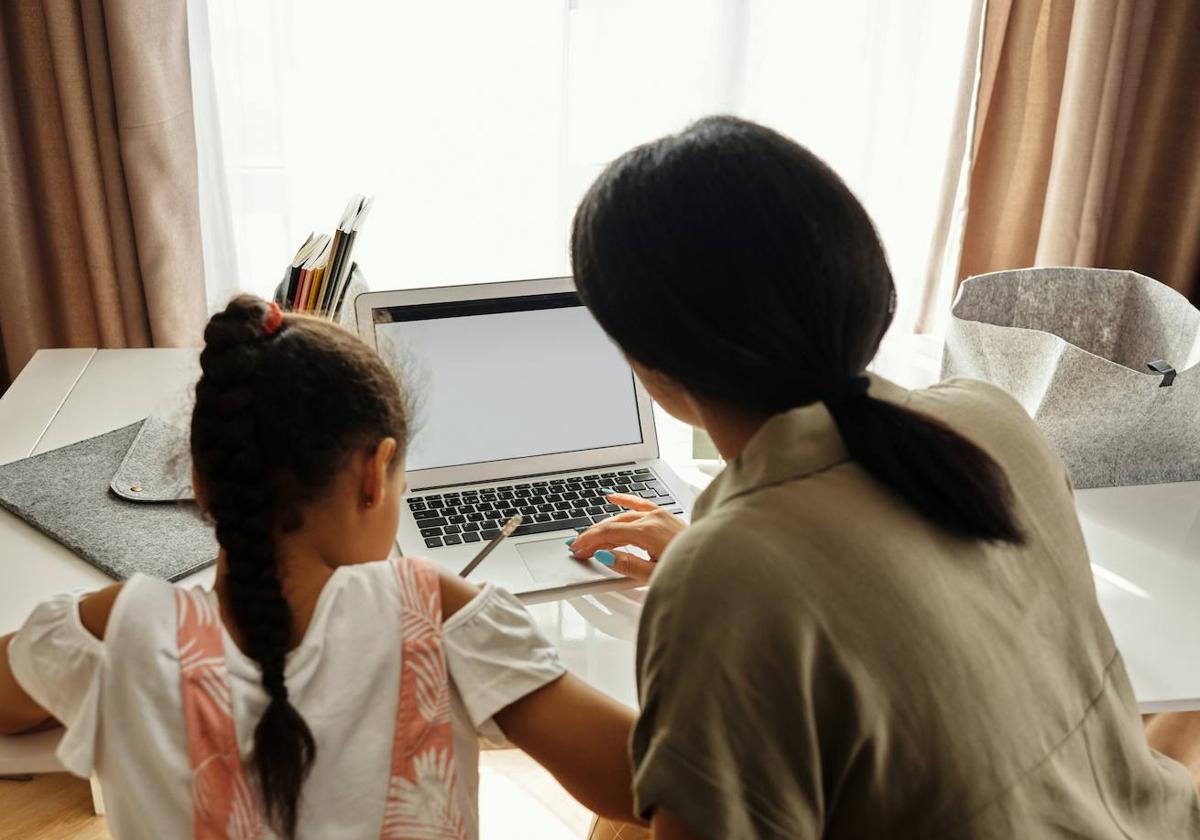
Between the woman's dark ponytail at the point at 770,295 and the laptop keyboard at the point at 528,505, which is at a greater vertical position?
the woman's dark ponytail at the point at 770,295

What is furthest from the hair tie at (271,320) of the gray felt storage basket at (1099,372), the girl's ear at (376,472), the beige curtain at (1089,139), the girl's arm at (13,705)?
the beige curtain at (1089,139)

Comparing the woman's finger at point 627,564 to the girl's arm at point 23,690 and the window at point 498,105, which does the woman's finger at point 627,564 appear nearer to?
the girl's arm at point 23,690

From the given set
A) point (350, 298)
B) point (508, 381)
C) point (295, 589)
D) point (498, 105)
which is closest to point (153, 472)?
point (350, 298)

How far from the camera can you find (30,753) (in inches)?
35.6

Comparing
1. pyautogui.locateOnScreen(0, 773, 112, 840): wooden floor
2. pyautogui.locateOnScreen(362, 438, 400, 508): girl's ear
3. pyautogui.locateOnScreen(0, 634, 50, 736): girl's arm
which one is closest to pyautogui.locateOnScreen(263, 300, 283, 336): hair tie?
pyautogui.locateOnScreen(362, 438, 400, 508): girl's ear

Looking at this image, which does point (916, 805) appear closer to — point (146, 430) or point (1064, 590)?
point (1064, 590)

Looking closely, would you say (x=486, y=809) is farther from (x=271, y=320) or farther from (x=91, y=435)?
(x=271, y=320)

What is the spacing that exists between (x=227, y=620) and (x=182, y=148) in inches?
45.8

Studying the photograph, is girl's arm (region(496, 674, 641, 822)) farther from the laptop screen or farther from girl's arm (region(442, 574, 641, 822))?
the laptop screen

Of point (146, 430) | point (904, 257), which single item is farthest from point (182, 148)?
point (904, 257)

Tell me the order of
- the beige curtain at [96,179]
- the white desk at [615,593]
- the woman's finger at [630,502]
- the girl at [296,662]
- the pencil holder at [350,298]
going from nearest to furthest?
the girl at [296,662] < the white desk at [615,593] < the woman's finger at [630,502] < the pencil holder at [350,298] < the beige curtain at [96,179]

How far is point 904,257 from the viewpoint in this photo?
7.45ft

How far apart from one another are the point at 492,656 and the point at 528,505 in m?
0.43

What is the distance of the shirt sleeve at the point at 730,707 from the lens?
25.5 inches
